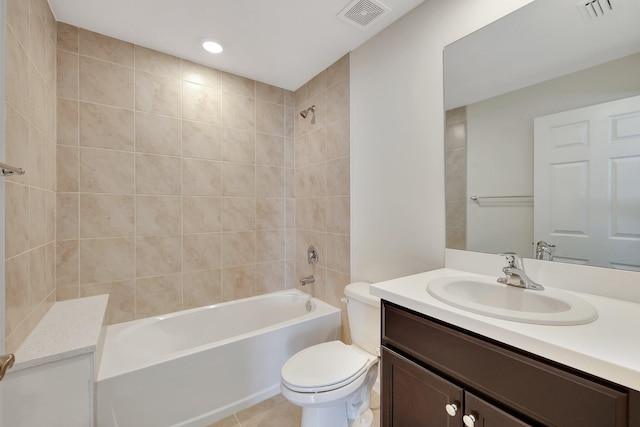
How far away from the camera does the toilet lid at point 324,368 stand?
4.09 ft

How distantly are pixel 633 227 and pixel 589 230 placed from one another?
11 cm

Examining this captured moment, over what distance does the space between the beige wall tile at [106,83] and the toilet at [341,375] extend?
205 cm

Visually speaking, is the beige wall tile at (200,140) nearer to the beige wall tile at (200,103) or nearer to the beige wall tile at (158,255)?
the beige wall tile at (200,103)

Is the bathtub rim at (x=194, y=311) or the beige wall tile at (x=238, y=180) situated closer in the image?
the bathtub rim at (x=194, y=311)

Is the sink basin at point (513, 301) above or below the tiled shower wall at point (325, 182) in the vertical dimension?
below

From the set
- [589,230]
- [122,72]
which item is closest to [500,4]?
[589,230]

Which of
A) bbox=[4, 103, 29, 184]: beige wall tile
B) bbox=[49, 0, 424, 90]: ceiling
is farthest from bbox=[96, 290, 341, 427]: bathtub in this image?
bbox=[49, 0, 424, 90]: ceiling

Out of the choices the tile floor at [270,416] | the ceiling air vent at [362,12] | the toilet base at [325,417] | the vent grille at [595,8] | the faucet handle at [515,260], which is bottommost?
the tile floor at [270,416]

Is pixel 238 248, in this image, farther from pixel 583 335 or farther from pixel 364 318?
pixel 583 335

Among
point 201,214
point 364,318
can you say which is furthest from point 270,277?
point 364,318

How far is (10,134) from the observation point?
1.05m

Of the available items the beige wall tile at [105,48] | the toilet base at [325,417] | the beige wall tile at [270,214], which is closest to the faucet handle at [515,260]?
the toilet base at [325,417]

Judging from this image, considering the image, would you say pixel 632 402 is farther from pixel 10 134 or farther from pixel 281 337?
pixel 10 134

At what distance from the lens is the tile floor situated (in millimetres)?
1565
